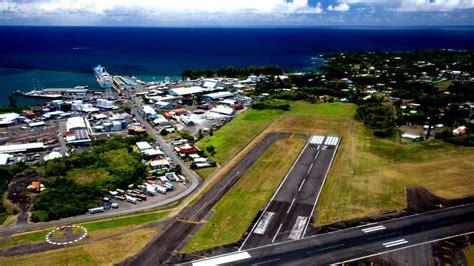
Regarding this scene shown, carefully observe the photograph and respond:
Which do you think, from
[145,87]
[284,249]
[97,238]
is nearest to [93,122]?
[145,87]

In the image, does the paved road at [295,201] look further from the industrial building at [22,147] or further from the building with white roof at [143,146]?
the industrial building at [22,147]

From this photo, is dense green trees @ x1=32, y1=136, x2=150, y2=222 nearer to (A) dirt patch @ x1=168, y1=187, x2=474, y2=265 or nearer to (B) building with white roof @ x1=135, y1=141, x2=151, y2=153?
(B) building with white roof @ x1=135, y1=141, x2=151, y2=153

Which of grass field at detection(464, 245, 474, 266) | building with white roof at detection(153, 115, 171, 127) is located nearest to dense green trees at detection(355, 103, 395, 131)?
grass field at detection(464, 245, 474, 266)

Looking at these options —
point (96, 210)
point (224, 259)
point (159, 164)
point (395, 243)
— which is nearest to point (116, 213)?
point (96, 210)

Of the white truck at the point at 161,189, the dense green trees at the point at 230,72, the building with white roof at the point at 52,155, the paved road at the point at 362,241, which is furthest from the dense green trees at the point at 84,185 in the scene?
the dense green trees at the point at 230,72

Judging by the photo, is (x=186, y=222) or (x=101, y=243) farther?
(x=186, y=222)

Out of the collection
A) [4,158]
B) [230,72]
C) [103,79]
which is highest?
[230,72]

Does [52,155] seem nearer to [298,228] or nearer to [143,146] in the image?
[143,146]
